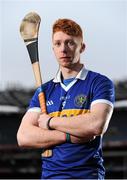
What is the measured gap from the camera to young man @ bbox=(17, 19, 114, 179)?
2875mm

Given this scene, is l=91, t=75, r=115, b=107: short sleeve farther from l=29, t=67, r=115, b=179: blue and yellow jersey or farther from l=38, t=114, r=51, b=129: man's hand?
l=38, t=114, r=51, b=129: man's hand

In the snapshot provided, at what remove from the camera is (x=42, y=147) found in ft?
9.80

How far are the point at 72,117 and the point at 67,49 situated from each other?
17.4 inches

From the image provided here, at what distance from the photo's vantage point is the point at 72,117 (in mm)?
2930

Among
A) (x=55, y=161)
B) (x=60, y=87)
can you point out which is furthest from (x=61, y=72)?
(x=55, y=161)

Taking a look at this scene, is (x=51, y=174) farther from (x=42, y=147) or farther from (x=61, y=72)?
(x=61, y=72)

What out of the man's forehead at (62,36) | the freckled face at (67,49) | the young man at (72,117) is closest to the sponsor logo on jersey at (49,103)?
the young man at (72,117)

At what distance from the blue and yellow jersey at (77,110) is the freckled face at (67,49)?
0.12 meters

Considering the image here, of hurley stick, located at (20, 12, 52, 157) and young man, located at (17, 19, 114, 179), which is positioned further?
hurley stick, located at (20, 12, 52, 157)

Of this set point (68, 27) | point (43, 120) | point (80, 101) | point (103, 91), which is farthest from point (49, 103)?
point (68, 27)

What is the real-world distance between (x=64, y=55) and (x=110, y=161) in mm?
25650

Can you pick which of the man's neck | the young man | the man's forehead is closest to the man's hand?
the young man

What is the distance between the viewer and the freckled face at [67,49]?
296cm

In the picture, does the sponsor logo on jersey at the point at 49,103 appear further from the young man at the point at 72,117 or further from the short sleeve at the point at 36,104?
the short sleeve at the point at 36,104
